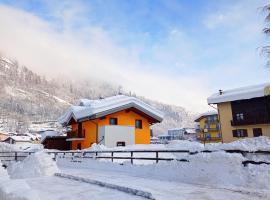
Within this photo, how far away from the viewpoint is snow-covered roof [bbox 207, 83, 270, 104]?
38.2 metres

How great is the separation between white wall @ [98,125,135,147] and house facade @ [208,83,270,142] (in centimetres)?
1816

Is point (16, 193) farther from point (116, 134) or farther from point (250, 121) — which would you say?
point (250, 121)

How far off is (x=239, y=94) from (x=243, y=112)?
2.94m

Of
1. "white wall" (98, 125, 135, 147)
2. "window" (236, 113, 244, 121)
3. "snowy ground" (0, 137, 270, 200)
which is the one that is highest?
"window" (236, 113, 244, 121)

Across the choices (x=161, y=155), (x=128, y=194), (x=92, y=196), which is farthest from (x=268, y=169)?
(x=161, y=155)

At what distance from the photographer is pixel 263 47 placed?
51.0 feet

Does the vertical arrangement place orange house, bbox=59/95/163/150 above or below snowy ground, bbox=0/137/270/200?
above

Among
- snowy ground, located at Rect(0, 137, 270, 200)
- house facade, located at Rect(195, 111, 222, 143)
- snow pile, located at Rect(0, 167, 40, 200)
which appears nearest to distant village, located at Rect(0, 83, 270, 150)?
snowy ground, located at Rect(0, 137, 270, 200)

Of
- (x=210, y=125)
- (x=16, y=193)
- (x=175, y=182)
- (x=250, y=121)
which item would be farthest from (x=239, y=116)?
(x=16, y=193)

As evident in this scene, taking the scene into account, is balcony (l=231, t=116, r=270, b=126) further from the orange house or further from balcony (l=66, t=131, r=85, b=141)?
balcony (l=66, t=131, r=85, b=141)

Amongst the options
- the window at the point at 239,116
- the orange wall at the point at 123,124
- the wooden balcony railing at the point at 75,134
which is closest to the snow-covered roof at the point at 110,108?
the orange wall at the point at 123,124

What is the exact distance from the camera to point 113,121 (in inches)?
1310

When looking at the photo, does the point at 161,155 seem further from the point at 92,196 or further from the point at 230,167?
the point at 92,196

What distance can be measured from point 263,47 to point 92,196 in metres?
13.8
